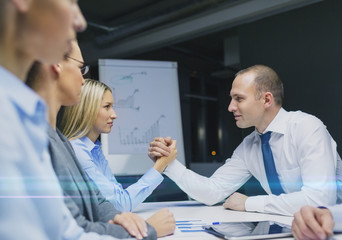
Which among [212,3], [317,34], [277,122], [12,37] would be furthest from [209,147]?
[12,37]

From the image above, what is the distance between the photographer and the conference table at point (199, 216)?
1051mm

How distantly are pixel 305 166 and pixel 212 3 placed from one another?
9.17ft

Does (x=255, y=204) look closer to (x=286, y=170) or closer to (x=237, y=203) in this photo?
(x=237, y=203)

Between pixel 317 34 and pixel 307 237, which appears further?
pixel 317 34

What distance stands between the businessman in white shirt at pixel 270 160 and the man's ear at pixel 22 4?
1.33 m

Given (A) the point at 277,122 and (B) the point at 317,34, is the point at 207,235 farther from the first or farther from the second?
(B) the point at 317,34

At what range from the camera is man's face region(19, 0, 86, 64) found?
432 millimetres

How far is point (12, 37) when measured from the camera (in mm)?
439

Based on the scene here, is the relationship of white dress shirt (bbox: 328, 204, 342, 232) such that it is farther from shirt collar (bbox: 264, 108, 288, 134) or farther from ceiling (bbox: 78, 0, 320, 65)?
ceiling (bbox: 78, 0, 320, 65)

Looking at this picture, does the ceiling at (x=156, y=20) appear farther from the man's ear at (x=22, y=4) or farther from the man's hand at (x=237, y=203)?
the man's ear at (x=22, y=4)

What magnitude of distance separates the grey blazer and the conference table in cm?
18

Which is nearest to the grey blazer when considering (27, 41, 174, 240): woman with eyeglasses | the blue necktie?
(27, 41, 174, 240): woman with eyeglasses

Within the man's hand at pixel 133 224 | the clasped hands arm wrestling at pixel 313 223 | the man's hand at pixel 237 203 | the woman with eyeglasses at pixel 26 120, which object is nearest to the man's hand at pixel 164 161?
the man's hand at pixel 237 203

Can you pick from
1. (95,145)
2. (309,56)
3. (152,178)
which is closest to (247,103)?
(152,178)
